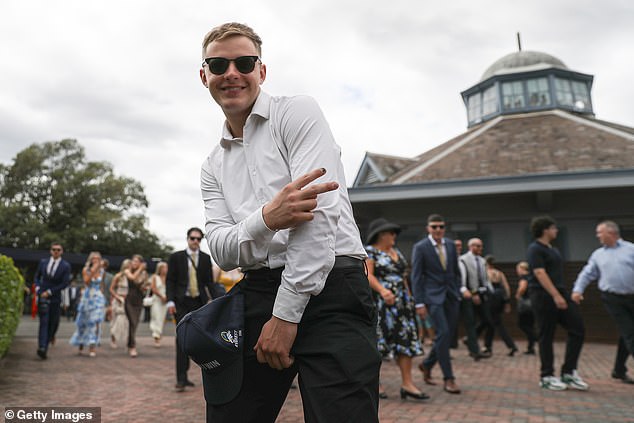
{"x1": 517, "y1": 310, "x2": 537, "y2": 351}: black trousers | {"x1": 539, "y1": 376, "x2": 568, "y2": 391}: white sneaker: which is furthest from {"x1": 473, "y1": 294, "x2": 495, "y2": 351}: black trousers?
{"x1": 539, "y1": 376, "x2": 568, "y2": 391}: white sneaker

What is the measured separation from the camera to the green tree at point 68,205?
42406mm

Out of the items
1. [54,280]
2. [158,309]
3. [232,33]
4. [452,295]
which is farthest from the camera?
[158,309]

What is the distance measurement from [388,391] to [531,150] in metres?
13.7

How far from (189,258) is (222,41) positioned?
218 inches

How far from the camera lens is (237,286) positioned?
74.2 inches

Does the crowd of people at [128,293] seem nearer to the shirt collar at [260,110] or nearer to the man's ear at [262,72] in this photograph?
the shirt collar at [260,110]

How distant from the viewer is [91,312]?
31.8 ft

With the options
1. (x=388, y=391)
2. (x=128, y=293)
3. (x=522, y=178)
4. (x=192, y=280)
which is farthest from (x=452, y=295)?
(x=522, y=178)

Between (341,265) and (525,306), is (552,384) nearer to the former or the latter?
(525,306)

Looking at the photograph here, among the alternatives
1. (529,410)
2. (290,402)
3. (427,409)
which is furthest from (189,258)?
(529,410)

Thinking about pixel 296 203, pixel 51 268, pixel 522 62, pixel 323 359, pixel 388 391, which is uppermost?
pixel 522 62

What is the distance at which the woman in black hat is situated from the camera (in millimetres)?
5613

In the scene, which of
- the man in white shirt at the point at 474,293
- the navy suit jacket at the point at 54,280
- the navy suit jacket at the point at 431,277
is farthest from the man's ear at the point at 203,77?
the navy suit jacket at the point at 54,280

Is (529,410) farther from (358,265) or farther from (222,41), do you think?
(222,41)
